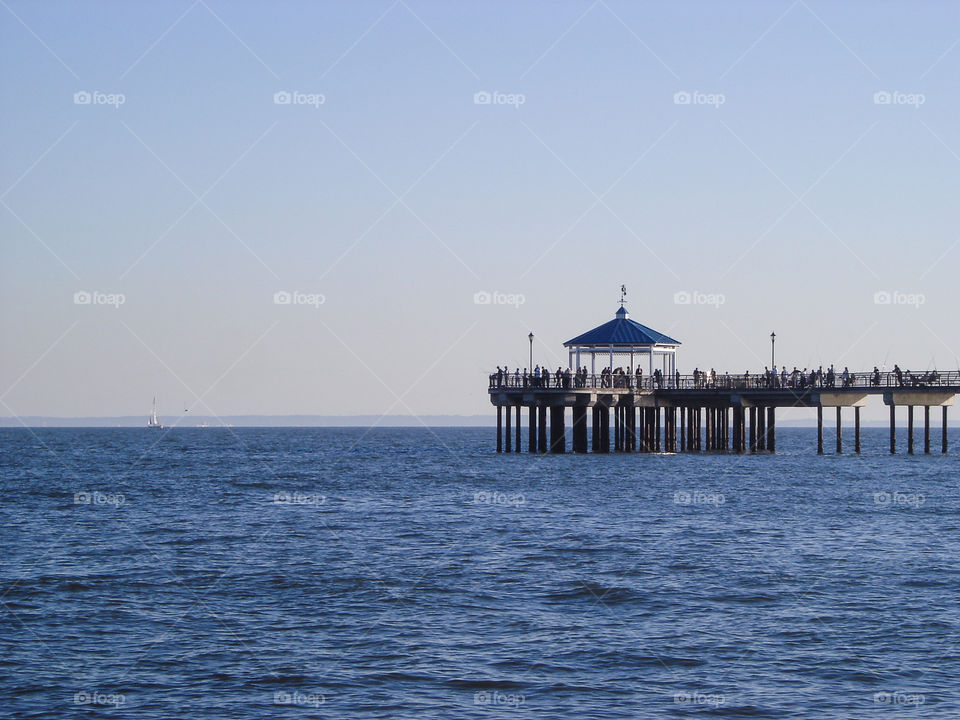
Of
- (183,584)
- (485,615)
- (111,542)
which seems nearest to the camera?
(485,615)

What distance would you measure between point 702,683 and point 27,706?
9532 millimetres

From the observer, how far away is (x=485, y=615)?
23453 millimetres

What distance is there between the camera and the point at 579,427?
2724 inches

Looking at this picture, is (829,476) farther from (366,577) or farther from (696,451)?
(366,577)

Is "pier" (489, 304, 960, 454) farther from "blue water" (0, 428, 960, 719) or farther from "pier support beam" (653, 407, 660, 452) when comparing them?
"blue water" (0, 428, 960, 719)

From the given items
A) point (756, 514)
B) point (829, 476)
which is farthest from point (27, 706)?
point (829, 476)
